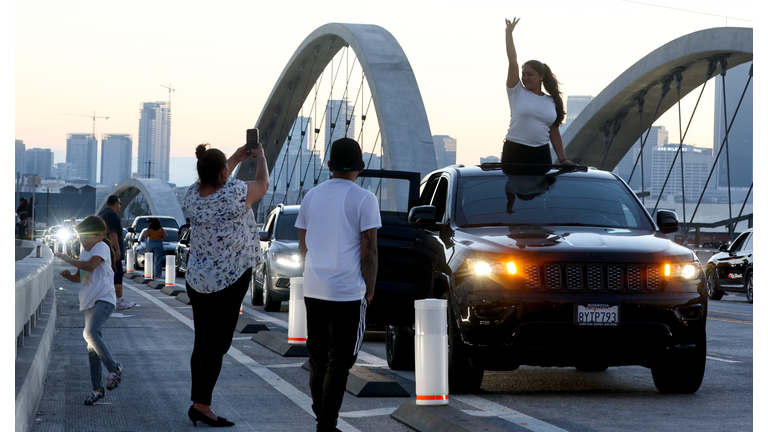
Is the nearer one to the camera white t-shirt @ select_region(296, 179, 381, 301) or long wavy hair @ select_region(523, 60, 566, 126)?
white t-shirt @ select_region(296, 179, 381, 301)

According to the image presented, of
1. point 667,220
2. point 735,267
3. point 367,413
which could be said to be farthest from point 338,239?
point 735,267

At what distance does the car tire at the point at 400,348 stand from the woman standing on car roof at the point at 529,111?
2.02 meters

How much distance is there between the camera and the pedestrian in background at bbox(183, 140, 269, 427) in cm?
630

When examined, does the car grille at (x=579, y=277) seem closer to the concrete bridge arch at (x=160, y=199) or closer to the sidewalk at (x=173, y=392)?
the sidewalk at (x=173, y=392)

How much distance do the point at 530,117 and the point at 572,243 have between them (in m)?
2.39

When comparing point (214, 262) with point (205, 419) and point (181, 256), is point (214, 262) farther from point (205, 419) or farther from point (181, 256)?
point (181, 256)

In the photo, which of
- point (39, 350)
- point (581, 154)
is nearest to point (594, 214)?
point (39, 350)

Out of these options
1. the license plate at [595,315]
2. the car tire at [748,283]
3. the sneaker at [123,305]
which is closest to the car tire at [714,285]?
the car tire at [748,283]

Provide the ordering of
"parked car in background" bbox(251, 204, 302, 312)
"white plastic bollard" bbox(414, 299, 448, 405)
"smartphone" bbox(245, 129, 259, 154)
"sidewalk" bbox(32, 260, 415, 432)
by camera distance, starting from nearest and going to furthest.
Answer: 1. "sidewalk" bbox(32, 260, 415, 432)
2. "white plastic bollard" bbox(414, 299, 448, 405)
3. "smartphone" bbox(245, 129, 259, 154)
4. "parked car in background" bbox(251, 204, 302, 312)

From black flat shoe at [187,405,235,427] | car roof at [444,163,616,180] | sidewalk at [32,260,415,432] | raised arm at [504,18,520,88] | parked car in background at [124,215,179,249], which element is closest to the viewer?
black flat shoe at [187,405,235,427]

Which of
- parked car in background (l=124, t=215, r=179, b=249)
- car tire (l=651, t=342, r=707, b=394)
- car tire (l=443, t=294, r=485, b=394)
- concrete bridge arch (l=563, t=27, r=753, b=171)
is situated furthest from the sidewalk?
concrete bridge arch (l=563, t=27, r=753, b=171)

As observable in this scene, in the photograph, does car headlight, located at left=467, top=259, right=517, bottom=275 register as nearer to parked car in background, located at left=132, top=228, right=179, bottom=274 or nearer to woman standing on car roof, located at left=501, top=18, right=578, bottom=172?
woman standing on car roof, located at left=501, top=18, right=578, bottom=172

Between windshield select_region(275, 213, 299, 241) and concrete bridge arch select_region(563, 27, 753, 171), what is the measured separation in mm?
20294

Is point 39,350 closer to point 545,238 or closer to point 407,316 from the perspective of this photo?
point 407,316
